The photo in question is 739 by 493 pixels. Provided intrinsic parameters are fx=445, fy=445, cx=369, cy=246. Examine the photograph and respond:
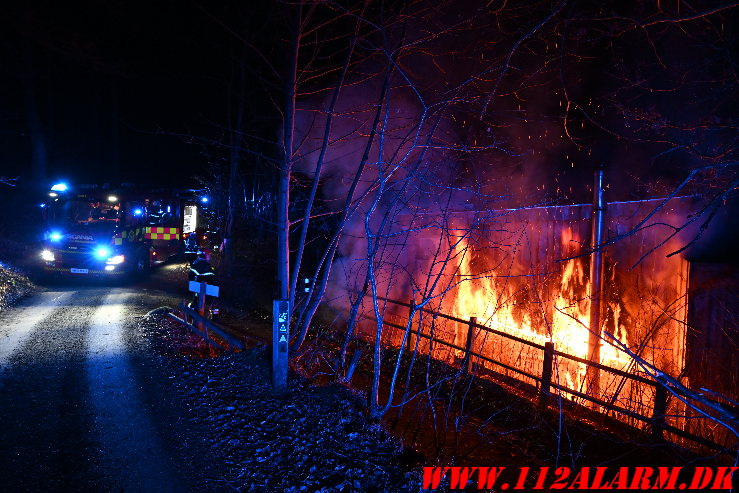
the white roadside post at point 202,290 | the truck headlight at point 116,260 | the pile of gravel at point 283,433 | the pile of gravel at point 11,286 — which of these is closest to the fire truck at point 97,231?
the truck headlight at point 116,260

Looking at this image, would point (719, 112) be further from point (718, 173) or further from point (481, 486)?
point (481, 486)

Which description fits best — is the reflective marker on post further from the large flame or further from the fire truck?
the fire truck

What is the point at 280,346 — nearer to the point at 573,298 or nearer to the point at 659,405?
the point at 659,405

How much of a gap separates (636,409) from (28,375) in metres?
7.88

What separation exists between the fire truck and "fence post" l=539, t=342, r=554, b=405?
1344 centimetres

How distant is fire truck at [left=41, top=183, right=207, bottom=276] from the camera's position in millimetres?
13836

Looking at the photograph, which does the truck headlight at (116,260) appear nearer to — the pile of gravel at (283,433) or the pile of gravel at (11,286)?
the pile of gravel at (11,286)

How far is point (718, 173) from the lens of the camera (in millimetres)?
5734

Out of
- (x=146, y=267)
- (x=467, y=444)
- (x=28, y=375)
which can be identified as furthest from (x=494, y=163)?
(x=146, y=267)

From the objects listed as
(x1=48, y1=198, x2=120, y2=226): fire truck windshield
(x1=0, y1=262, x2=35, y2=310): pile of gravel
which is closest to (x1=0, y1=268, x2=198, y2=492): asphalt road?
(x1=0, y1=262, x2=35, y2=310): pile of gravel

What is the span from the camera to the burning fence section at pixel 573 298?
5.95 meters

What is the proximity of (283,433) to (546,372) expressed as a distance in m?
3.63

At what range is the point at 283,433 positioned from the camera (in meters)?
4.40

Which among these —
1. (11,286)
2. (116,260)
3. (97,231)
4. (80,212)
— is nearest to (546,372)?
(11,286)
